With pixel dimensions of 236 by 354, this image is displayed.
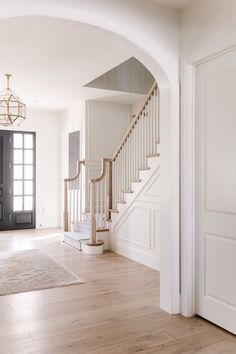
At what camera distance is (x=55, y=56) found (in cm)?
467

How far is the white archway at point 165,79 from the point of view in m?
2.94

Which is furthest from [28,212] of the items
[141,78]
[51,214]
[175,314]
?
[175,314]

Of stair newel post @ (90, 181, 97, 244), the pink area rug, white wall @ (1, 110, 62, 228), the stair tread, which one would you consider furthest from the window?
stair newel post @ (90, 181, 97, 244)

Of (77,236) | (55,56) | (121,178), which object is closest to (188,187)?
(121,178)

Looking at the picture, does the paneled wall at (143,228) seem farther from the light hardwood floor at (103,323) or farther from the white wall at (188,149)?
the white wall at (188,149)

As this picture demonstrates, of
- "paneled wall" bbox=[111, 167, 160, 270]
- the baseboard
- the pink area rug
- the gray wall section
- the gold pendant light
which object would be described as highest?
the gray wall section

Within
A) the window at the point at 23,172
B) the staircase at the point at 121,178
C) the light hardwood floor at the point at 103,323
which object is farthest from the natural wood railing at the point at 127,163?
the window at the point at 23,172

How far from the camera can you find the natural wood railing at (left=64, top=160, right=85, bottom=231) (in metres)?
7.18

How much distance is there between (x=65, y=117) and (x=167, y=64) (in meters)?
5.49

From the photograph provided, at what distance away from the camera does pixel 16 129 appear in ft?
26.7

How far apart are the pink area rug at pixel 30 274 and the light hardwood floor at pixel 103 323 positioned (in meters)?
0.18

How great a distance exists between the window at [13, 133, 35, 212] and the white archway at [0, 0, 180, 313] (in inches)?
223

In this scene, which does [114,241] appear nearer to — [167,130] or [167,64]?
[167,130]

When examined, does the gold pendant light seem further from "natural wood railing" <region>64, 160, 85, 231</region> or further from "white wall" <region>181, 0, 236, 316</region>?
"white wall" <region>181, 0, 236, 316</region>
